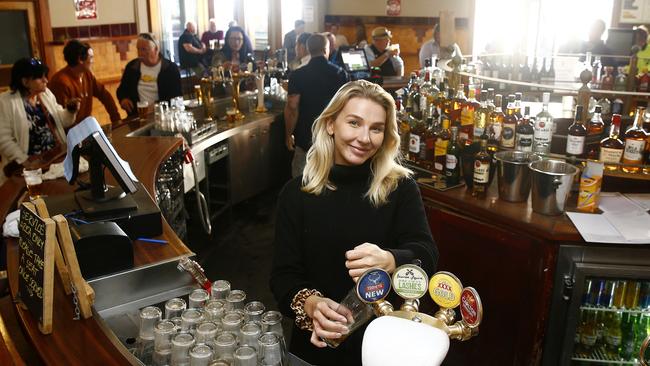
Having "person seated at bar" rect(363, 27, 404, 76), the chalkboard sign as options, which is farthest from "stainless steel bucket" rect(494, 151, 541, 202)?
"person seated at bar" rect(363, 27, 404, 76)

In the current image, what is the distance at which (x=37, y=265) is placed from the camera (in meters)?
1.69

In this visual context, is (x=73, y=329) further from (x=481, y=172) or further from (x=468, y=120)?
(x=468, y=120)

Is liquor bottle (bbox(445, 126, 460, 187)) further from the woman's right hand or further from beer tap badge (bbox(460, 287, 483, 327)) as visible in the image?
beer tap badge (bbox(460, 287, 483, 327))

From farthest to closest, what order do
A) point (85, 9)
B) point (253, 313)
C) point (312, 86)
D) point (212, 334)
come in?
point (85, 9) → point (312, 86) → point (253, 313) → point (212, 334)

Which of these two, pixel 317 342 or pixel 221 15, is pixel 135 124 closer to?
pixel 317 342

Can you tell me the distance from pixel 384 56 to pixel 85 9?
13.3 feet

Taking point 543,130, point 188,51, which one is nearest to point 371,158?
point 543,130

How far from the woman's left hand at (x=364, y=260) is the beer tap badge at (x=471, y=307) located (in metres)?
0.35

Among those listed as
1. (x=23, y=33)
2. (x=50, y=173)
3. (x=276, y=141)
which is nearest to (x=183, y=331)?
(x=50, y=173)

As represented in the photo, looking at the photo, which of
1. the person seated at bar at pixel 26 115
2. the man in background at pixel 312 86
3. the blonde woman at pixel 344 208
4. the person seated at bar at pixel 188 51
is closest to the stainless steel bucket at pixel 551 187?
the blonde woman at pixel 344 208

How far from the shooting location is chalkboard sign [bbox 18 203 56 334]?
1.64m

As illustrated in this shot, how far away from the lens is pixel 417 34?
38.2ft

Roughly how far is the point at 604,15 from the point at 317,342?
385 inches

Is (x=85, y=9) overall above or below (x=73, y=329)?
above
